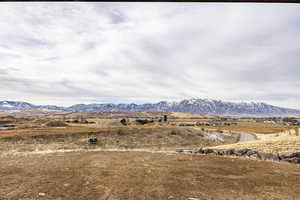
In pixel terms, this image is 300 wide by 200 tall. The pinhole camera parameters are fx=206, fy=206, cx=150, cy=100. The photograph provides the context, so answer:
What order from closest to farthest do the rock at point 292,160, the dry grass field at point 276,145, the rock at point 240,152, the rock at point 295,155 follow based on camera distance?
Answer: the rock at point 292,160, the rock at point 295,155, the dry grass field at point 276,145, the rock at point 240,152

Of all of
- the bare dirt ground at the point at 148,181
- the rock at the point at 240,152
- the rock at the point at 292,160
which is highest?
the bare dirt ground at the point at 148,181

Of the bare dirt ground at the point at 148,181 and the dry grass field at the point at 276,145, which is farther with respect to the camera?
the dry grass field at the point at 276,145

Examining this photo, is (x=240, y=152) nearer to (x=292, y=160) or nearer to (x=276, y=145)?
(x=276, y=145)

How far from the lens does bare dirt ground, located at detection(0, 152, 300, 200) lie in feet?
21.1

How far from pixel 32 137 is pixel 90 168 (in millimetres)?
24477

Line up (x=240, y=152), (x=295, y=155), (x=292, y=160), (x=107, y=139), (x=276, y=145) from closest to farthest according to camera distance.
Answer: (x=292, y=160)
(x=295, y=155)
(x=240, y=152)
(x=276, y=145)
(x=107, y=139)

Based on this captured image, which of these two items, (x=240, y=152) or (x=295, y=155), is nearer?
(x=295, y=155)

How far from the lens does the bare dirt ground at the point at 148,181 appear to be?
6.45 metres

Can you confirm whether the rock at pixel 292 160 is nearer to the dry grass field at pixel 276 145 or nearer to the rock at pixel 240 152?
the dry grass field at pixel 276 145

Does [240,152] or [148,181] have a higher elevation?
[148,181]

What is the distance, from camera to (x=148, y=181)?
787cm

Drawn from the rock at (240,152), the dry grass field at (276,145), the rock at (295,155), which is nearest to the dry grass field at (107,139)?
the dry grass field at (276,145)

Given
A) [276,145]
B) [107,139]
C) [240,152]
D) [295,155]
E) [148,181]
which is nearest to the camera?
[148,181]

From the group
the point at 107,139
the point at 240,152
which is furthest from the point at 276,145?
the point at 107,139
